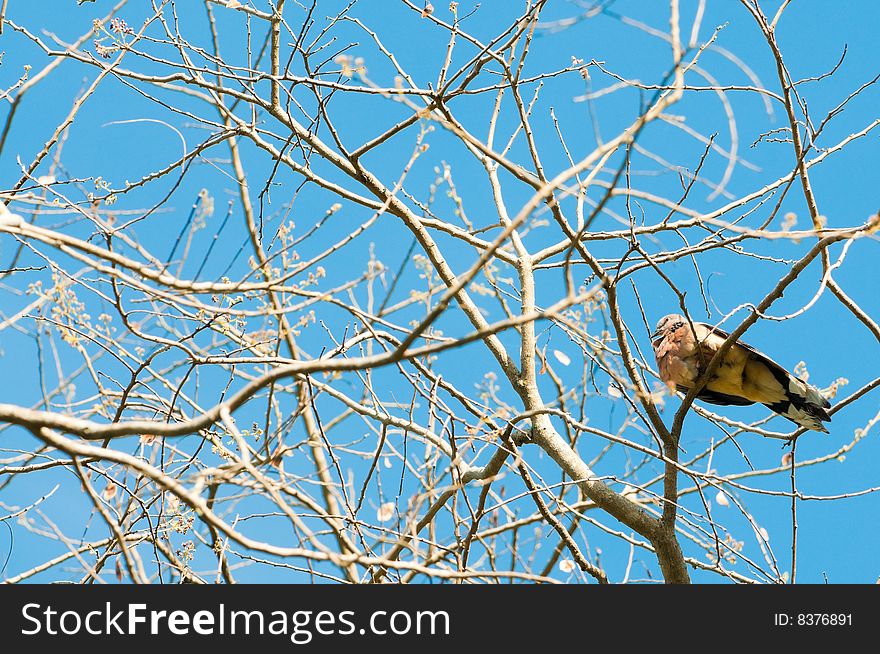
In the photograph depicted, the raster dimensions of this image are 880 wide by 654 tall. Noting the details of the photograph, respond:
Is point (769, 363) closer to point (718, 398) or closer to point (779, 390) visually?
point (779, 390)

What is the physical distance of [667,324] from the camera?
5.02 m

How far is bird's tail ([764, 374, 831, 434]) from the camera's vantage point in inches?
163

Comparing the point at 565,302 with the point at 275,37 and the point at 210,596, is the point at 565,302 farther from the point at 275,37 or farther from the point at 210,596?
the point at 275,37

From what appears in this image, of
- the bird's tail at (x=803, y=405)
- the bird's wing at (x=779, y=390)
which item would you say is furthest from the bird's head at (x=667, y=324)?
the bird's tail at (x=803, y=405)

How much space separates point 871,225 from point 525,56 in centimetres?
221

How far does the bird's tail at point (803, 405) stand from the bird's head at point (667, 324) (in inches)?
27.5

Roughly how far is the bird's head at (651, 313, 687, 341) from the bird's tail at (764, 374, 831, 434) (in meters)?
0.70

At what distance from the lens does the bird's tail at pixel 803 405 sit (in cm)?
415

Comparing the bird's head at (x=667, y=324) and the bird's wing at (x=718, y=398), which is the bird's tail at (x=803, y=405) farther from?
the bird's head at (x=667, y=324)

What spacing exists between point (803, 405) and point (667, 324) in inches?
39.5

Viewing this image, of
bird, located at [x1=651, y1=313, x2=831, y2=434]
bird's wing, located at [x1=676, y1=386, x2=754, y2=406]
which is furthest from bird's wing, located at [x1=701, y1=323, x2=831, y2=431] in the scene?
bird's wing, located at [x1=676, y1=386, x2=754, y2=406]

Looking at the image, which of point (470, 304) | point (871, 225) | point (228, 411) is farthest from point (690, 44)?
point (470, 304)

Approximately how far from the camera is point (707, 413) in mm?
4273

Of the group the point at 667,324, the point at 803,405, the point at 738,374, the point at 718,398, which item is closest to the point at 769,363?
the point at 738,374
